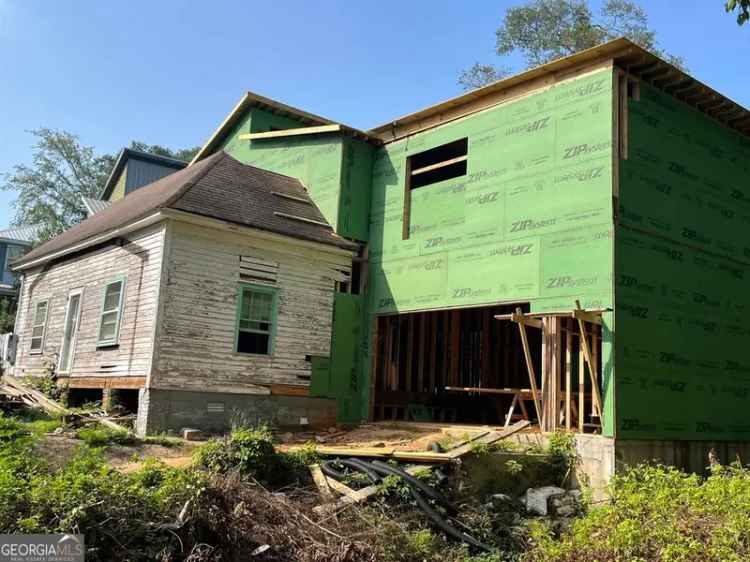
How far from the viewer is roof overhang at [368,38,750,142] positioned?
42.2 ft

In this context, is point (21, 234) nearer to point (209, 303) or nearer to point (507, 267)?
point (209, 303)

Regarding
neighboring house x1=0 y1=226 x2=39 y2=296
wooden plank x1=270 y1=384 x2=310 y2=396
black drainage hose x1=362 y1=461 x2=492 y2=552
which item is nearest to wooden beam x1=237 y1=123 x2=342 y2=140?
wooden plank x1=270 y1=384 x2=310 y2=396

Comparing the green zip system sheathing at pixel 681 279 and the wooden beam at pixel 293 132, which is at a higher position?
the wooden beam at pixel 293 132

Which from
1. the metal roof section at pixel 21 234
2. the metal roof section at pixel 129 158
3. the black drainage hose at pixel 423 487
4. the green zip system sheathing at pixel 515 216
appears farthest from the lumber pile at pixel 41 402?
the metal roof section at pixel 21 234

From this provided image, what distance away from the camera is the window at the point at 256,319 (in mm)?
15258

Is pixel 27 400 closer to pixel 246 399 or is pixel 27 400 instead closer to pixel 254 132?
pixel 246 399

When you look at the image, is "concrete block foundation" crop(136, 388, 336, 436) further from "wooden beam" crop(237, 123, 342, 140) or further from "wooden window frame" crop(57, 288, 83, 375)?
"wooden beam" crop(237, 123, 342, 140)

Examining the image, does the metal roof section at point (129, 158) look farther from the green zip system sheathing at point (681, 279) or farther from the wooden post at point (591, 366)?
the wooden post at point (591, 366)

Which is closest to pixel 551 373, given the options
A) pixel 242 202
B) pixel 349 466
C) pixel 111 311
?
pixel 349 466

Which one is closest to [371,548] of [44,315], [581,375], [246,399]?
[581,375]

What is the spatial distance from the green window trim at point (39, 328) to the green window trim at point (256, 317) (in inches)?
279

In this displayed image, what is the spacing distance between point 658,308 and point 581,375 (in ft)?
6.61

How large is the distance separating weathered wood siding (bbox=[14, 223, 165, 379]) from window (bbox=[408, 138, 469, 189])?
623 centimetres

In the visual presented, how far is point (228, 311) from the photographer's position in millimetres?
15039
